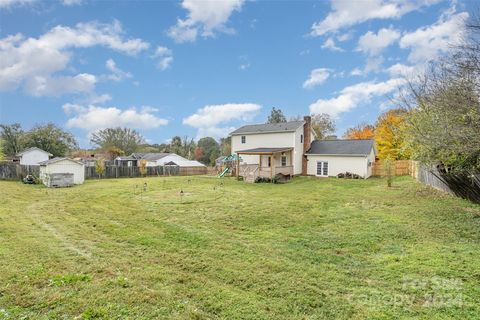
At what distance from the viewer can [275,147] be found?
26.5 metres

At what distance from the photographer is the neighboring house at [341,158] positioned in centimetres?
2422

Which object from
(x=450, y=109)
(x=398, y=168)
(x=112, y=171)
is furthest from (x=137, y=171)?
(x=450, y=109)

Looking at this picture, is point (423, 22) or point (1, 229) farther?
point (423, 22)

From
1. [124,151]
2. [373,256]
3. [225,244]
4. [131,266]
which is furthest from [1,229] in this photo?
[124,151]

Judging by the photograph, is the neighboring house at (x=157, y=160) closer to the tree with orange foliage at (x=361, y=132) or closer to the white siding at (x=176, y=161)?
the white siding at (x=176, y=161)

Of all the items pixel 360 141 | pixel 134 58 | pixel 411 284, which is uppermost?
pixel 134 58

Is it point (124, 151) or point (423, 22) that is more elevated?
point (423, 22)

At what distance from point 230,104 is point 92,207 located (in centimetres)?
2330

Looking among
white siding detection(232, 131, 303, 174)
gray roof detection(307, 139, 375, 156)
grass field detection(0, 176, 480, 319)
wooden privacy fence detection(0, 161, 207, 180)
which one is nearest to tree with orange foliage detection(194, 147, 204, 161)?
wooden privacy fence detection(0, 161, 207, 180)

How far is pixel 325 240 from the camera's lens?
24.6ft

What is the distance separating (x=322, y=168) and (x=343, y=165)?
1.95 meters

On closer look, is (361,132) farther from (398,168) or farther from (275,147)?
(275,147)

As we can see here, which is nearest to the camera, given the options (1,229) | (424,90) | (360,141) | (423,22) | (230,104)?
(1,229)

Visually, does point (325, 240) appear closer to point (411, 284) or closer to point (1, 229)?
point (411, 284)
